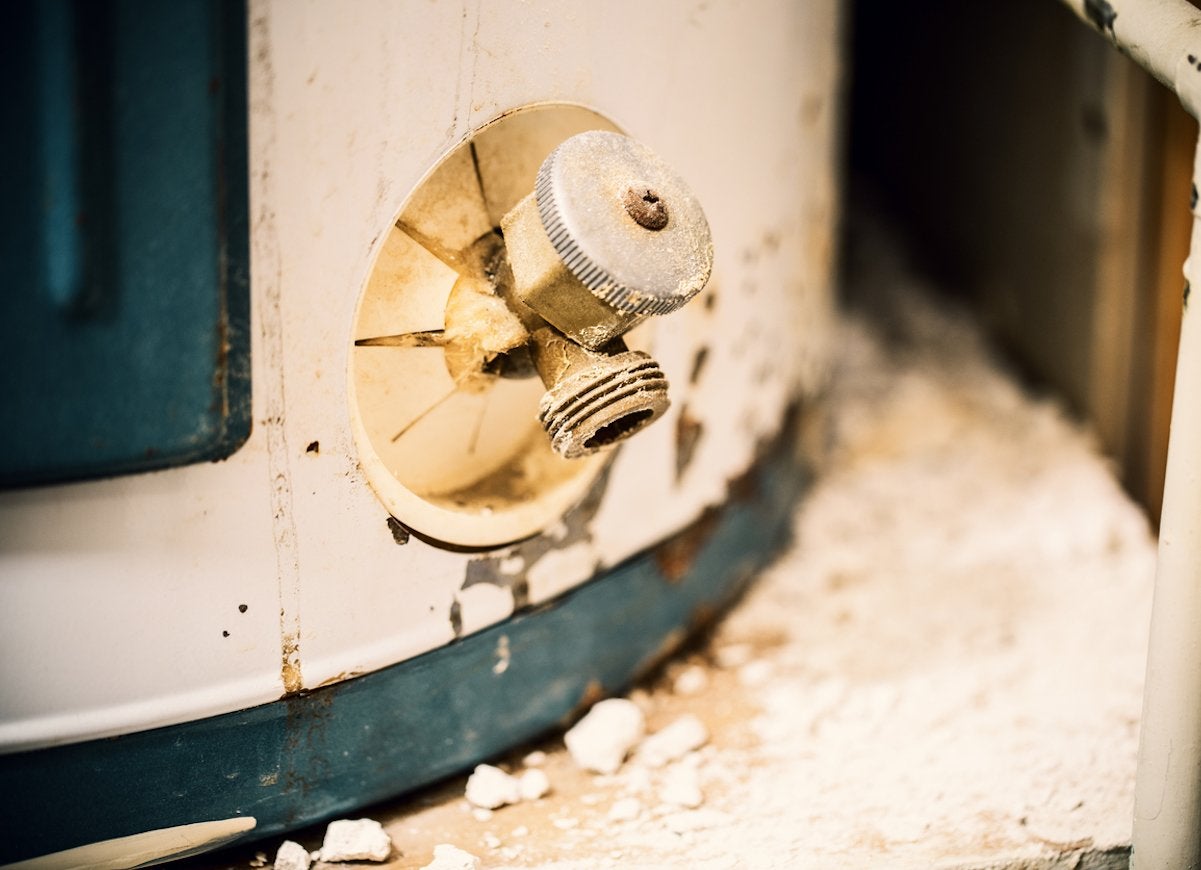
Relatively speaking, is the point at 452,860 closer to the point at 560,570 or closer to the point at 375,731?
the point at 375,731

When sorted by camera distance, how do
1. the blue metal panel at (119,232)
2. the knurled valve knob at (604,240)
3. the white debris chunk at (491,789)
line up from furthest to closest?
the white debris chunk at (491,789), the knurled valve knob at (604,240), the blue metal panel at (119,232)

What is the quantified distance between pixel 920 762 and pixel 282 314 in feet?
2.33

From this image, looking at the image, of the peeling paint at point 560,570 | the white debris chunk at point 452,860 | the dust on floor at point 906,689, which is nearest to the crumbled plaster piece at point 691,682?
the dust on floor at point 906,689

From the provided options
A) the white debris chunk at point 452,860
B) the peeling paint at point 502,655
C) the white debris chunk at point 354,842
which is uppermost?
the peeling paint at point 502,655

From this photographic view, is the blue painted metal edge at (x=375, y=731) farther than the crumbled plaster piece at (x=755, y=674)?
No

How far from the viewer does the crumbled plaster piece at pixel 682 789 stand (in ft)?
3.30

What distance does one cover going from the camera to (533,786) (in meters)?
1.03

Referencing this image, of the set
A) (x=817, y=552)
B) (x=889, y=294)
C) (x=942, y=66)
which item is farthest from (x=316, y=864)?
(x=942, y=66)

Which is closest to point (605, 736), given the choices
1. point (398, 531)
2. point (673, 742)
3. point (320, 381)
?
point (673, 742)

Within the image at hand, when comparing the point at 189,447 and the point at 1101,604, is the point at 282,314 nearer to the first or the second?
the point at 189,447

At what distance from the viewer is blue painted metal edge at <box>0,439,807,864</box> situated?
818mm

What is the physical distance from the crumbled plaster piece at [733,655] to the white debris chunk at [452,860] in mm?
432

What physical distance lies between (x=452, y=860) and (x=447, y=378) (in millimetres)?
398

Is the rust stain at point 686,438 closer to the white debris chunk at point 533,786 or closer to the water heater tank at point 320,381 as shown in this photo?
the water heater tank at point 320,381
